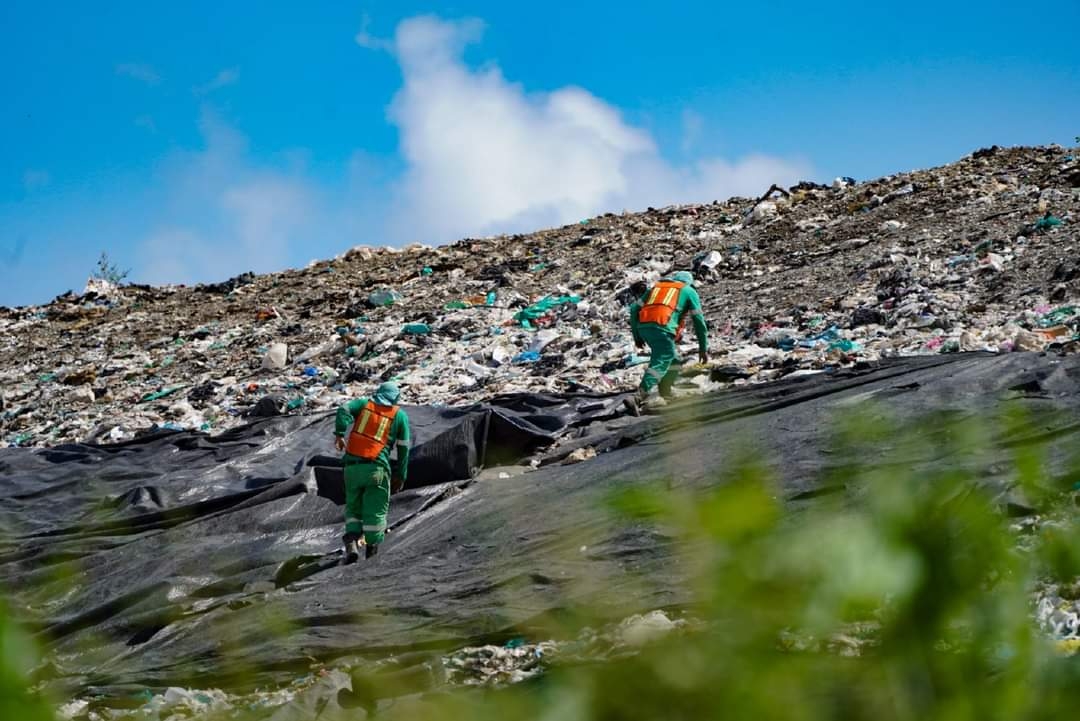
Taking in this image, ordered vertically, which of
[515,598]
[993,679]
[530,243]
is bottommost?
[515,598]

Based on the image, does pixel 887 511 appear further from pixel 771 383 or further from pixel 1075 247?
Answer: pixel 1075 247

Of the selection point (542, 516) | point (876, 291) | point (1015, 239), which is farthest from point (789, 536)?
point (1015, 239)

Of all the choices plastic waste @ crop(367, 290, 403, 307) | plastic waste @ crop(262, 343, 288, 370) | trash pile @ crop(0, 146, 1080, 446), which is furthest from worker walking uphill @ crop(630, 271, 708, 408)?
plastic waste @ crop(367, 290, 403, 307)

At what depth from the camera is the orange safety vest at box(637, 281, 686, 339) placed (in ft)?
28.0

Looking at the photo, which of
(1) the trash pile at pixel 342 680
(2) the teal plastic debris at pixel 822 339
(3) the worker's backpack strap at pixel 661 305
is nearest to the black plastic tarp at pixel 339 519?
(1) the trash pile at pixel 342 680

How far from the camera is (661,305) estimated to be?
28.1 feet

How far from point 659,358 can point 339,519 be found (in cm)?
284

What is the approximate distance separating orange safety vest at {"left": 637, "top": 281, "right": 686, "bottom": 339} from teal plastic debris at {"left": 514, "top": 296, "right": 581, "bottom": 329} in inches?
195

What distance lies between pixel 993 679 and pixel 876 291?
11831 millimetres

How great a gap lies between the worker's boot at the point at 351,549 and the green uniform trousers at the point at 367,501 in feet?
0.10

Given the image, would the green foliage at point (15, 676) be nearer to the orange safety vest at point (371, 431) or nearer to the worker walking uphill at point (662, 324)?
the orange safety vest at point (371, 431)

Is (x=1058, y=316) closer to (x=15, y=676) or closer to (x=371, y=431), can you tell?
(x=371, y=431)

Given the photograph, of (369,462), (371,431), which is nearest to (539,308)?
(371,431)

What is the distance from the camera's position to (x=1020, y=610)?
1.53 feet
